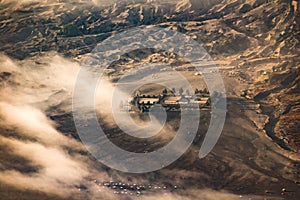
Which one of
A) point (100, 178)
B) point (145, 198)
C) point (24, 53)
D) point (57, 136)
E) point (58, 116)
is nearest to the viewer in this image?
point (145, 198)

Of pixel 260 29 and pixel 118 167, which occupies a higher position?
pixel 260 29

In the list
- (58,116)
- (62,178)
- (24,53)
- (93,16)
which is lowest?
(62,178)

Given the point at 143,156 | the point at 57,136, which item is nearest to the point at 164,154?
the point at 143,156

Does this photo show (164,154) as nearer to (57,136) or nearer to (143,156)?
(143,156)

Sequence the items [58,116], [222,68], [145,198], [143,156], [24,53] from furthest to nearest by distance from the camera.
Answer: [24,53]
[222,68]
[58,116]
[143,156]
[145,198]

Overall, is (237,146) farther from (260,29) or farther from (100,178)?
(260,29)

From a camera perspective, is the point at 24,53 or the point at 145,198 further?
the point at 24,53
